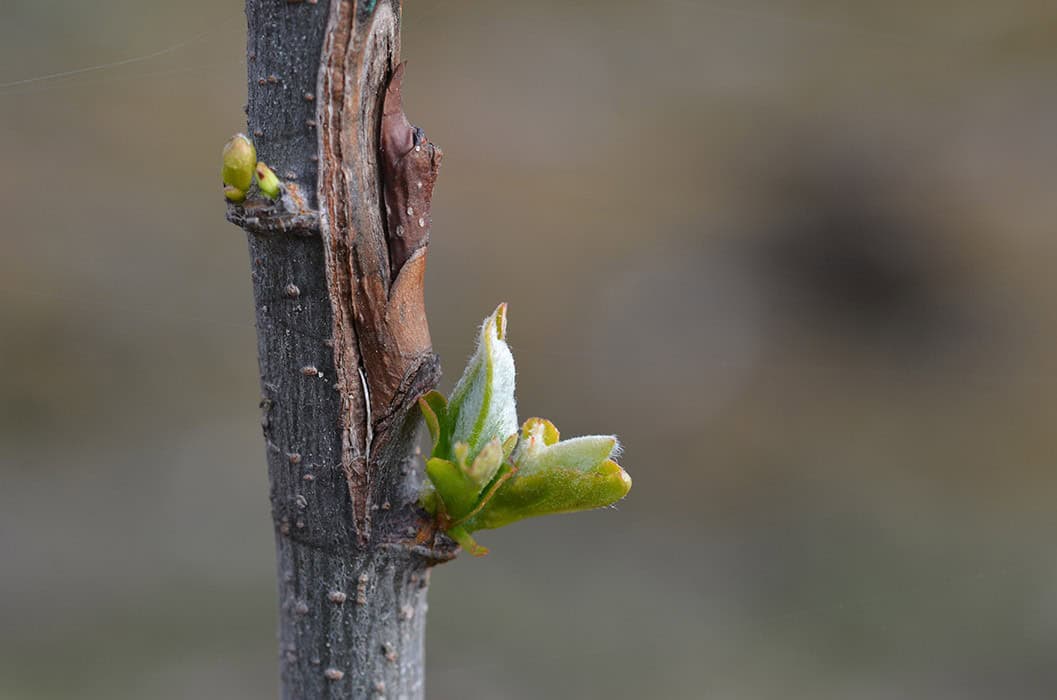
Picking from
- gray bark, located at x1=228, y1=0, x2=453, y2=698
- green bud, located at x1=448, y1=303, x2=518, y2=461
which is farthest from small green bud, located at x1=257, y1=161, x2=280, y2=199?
green bud, located at x1=448, y1=303, x2=518, y2=461

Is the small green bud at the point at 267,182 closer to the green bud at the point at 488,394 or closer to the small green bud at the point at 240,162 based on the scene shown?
the small green bud at the point at 240,162

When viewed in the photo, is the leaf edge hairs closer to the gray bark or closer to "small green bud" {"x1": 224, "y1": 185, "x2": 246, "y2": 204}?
the gray bark

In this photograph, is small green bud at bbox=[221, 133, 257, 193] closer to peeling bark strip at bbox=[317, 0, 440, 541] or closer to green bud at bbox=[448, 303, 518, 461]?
peeling bark strip at bbox=[317, 0, 440, 541]

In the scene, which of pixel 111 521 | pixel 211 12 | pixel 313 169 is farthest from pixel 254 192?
pixel 211 12

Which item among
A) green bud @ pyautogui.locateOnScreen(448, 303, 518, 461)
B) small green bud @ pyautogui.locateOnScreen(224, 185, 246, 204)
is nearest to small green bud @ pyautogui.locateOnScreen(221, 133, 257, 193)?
small green bud @ pyautogui.locateOnScreen(224, 185, 246, 204)

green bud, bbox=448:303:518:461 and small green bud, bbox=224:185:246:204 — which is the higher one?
small green bud, bbox=224:185:246:204

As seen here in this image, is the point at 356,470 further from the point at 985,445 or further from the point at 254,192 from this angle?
the point at 985,445
